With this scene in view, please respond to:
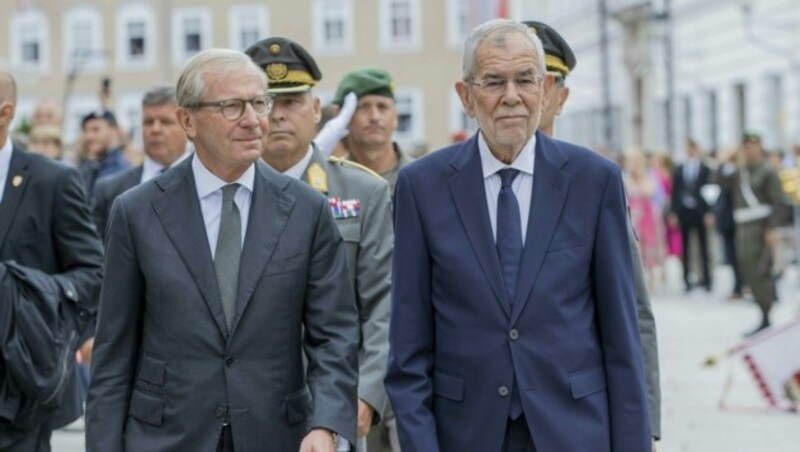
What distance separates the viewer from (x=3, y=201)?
22.0 ft

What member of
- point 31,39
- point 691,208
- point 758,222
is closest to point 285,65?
point 758,222

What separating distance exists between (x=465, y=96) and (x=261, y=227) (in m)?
0.71

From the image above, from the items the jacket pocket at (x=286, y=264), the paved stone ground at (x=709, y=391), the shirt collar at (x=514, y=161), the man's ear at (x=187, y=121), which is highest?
the man's ear at (x=187, y=121)

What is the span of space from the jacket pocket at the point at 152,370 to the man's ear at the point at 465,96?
45.0 inches

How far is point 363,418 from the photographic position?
6242 millimetres

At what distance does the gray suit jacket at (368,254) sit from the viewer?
6.35 m

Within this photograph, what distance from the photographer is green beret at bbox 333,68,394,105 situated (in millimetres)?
8398

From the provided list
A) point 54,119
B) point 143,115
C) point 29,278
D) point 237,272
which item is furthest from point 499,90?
point 54,119

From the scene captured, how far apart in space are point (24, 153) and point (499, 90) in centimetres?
224

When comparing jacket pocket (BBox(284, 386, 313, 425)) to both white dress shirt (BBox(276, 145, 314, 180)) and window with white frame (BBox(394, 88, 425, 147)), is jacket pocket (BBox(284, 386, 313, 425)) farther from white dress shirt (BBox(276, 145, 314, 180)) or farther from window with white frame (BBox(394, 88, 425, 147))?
window with white frame (BBox(394, 88, 425, 147))

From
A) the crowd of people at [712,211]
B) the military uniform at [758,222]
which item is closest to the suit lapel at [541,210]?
the military uniform at [758,222]

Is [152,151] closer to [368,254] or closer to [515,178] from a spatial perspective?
[368,254]

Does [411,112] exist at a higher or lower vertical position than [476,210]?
lower

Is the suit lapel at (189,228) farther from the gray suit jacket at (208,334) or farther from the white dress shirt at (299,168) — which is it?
the white dress shirt at (299,168)
